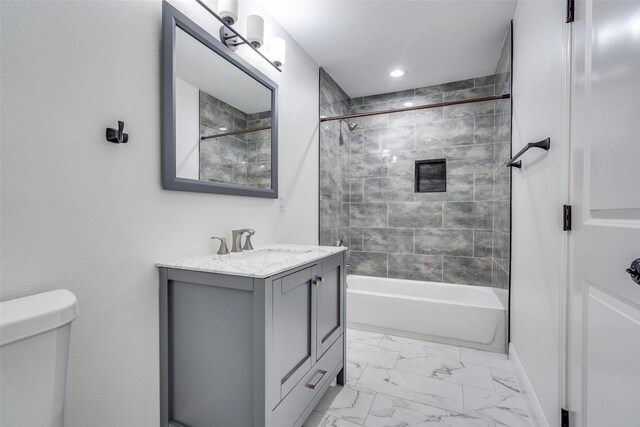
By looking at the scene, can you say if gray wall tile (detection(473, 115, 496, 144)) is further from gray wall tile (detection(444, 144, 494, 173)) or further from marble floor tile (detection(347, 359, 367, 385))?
marble floor tile (detection(347, 359, 367, 385))

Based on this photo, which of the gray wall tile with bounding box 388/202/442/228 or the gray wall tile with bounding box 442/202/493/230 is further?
the gray wall tile with bounding box 388/202/442/228

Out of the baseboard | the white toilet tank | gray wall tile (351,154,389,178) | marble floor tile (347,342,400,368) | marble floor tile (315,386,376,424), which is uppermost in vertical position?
gray wall tile (351,154,389,178)

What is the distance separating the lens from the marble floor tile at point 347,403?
5.09 feet

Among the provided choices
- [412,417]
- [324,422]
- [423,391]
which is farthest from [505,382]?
[324,422]

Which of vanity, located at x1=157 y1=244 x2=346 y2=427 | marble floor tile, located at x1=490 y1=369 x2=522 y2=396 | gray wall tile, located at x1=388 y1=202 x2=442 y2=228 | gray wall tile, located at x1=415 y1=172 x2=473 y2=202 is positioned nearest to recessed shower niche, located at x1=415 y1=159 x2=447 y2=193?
gray wall tile, located at x1=415 y1=172 x2=473 y2=202

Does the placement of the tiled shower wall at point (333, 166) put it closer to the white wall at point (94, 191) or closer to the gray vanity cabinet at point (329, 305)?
the gray vanity cabinet at point (329, 305)

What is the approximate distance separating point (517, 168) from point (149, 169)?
2.17 metres

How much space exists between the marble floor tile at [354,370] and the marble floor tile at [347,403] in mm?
88

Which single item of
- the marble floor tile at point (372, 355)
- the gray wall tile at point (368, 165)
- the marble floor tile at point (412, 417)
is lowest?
the marble floor tile at point (372, 355)

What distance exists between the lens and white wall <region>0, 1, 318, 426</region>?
840 millimetres

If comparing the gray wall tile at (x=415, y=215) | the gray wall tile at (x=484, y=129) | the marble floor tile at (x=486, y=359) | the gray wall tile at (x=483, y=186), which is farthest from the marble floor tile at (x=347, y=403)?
the gray wall tile at (x=484, y=129)

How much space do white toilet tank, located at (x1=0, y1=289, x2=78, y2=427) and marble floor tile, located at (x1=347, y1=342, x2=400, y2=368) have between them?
1.80 meters

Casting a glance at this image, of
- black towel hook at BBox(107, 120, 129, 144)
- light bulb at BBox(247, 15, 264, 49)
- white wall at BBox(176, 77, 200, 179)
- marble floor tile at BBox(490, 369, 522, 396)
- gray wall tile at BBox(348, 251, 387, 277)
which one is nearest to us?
black towel hook at BBox(107, 120, 129, 144)

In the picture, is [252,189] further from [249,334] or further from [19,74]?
[19,74]
